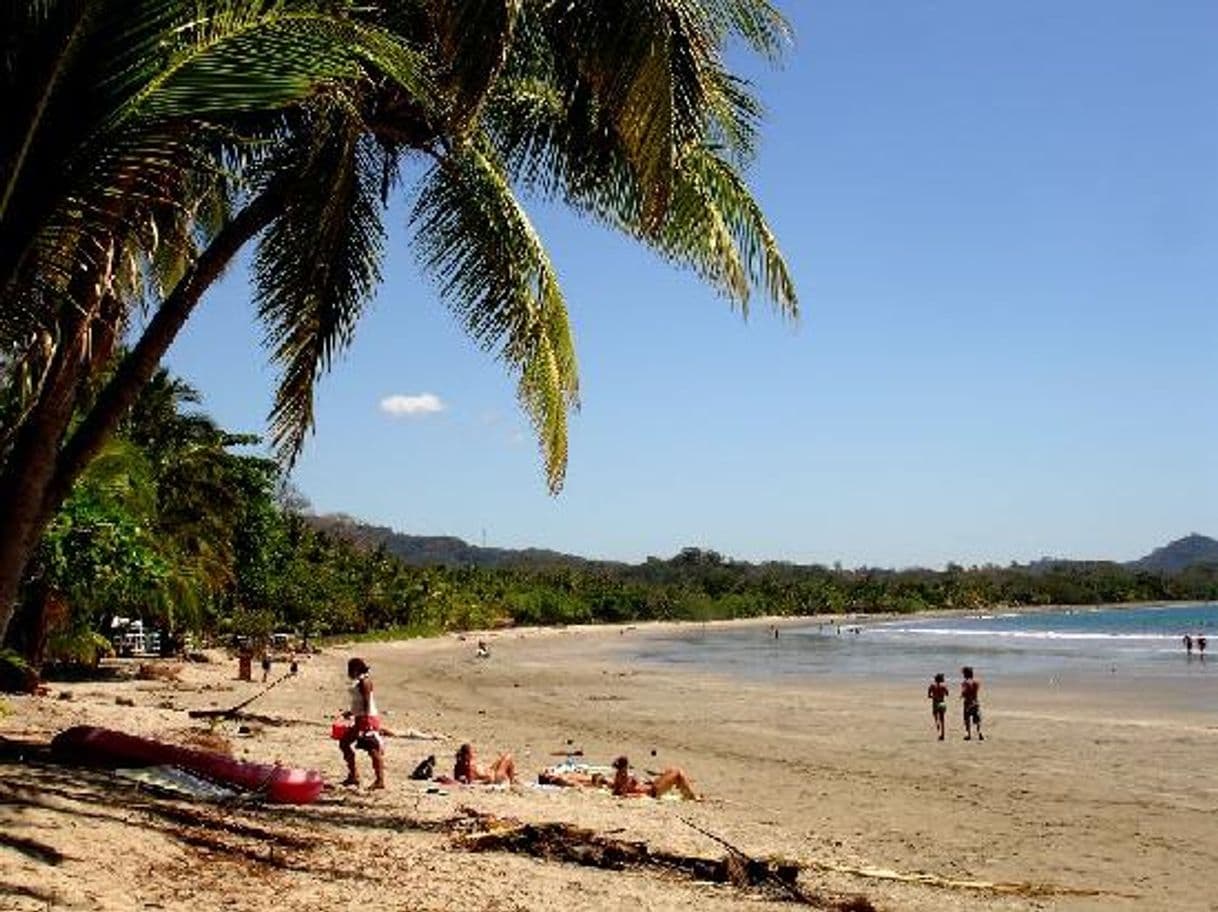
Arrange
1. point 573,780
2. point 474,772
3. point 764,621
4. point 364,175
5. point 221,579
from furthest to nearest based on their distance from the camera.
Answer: point 764,621, point 221,579, point 573,780, point 474,772, point 364,175

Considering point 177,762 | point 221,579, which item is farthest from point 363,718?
point 221,579

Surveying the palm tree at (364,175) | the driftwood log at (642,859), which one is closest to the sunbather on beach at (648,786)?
the driftwood log at (642,859)

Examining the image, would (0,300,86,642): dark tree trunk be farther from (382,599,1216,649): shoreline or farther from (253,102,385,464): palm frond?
(382,599,1216,649): shoreline

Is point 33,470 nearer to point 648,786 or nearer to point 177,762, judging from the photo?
point 177,762

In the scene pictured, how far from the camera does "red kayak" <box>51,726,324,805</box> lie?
29.1ft

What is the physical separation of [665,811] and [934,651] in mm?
46555

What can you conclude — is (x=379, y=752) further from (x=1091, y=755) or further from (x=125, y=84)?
(x=1091, y=755)

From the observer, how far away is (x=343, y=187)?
22.9ft

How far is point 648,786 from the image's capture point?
42.4ft

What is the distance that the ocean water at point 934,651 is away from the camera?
136 feet

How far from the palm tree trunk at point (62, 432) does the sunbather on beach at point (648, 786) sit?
7632 mm

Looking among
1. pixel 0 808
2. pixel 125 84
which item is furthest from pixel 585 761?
pixel 125 84

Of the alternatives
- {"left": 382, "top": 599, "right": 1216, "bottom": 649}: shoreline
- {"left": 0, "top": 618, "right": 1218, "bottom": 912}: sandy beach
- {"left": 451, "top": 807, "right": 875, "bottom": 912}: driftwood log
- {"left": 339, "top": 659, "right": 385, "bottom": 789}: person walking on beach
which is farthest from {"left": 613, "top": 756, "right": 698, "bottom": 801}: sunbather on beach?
{"left": 382, "top": 599, "right": 1216, "bottom": 649}: shoreline

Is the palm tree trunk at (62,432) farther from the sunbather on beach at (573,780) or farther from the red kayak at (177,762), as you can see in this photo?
the sunbather on beach at (573,780)
